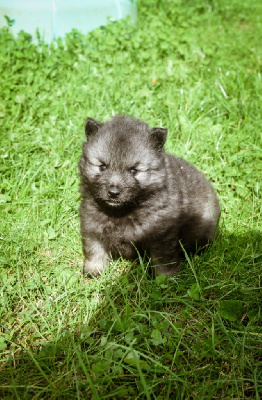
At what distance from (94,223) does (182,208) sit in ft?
2.41

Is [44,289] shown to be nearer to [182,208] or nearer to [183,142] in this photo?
[182,208]

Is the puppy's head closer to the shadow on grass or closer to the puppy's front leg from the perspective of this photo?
the puppy's front leg

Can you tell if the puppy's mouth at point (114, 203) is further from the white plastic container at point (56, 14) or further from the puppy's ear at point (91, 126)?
the white plastic container at point (56, 14)

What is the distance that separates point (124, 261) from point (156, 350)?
0.91 metres

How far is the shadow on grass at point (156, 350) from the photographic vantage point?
2.15 metres

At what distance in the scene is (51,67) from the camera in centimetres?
505

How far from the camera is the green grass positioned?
7.39ft

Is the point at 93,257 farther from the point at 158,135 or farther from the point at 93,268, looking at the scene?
the point at 158,135

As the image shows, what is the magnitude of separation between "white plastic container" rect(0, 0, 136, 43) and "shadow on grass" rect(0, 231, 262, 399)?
4195 mm

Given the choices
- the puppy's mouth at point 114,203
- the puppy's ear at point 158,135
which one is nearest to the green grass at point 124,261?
Answer: the puppy's mouth at point 114,203

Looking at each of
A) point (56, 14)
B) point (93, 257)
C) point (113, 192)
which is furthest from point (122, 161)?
point (56, 14)

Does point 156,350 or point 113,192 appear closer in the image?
point 156,350

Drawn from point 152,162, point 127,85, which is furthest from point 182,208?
point 127,85

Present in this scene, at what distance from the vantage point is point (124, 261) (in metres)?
3.18
